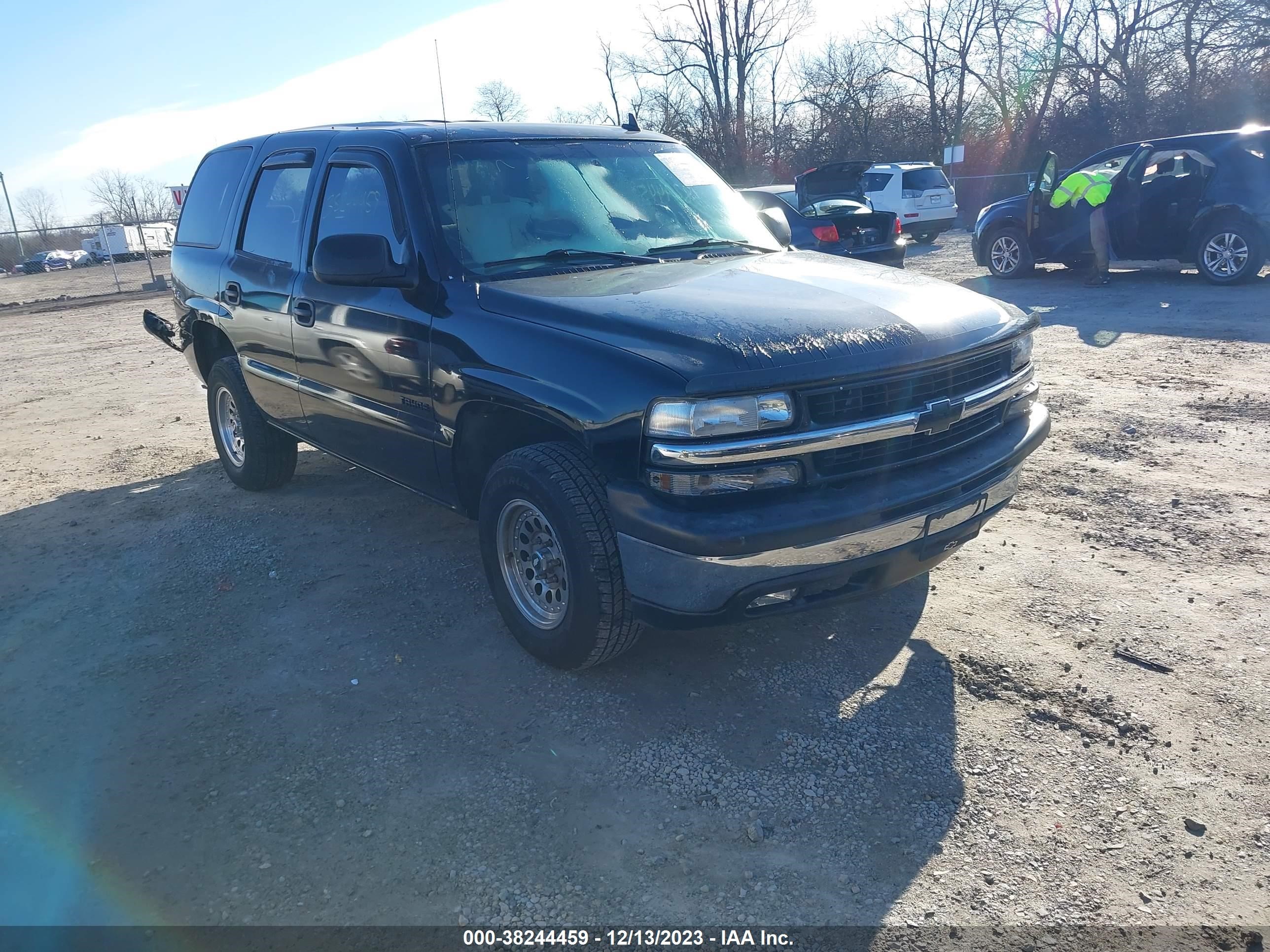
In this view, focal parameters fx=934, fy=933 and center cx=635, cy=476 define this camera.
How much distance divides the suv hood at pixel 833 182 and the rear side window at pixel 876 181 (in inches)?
156

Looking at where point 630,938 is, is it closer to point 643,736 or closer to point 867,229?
point 643,736

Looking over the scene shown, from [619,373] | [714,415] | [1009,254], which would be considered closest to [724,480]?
[714,415]

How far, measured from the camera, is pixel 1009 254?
13492mm

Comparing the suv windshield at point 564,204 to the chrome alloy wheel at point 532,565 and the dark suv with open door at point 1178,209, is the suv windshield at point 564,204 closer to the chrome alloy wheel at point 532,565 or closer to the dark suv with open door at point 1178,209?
the chrome alloy wheel at point 532,565

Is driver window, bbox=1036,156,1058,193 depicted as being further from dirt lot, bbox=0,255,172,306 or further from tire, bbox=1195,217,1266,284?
dirt lot, bbox=0,255,172,306

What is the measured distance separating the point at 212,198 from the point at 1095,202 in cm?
1100

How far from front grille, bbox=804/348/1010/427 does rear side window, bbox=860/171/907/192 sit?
19.0 metres

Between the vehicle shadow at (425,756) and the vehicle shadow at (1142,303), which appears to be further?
the vehicle shadow at (1142,303)

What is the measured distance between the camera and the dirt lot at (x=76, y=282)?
86.6ft

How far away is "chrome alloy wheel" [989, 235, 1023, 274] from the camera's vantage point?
43.9 ft

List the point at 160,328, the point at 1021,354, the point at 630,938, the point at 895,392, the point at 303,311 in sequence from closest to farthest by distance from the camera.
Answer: the point at 630,938 → the point at 895,392 → the point at 1021,354 → the point at 303,311 → the point at 160,328

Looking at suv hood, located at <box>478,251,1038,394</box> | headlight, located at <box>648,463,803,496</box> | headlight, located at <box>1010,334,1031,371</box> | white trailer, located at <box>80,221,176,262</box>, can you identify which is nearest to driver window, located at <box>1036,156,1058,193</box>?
headlight, located at <box>1010,334,1031,371</box>

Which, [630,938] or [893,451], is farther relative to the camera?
[893,451]

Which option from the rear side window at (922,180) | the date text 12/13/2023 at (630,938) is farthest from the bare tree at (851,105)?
the date text 12/13/2023 at (630,938)
